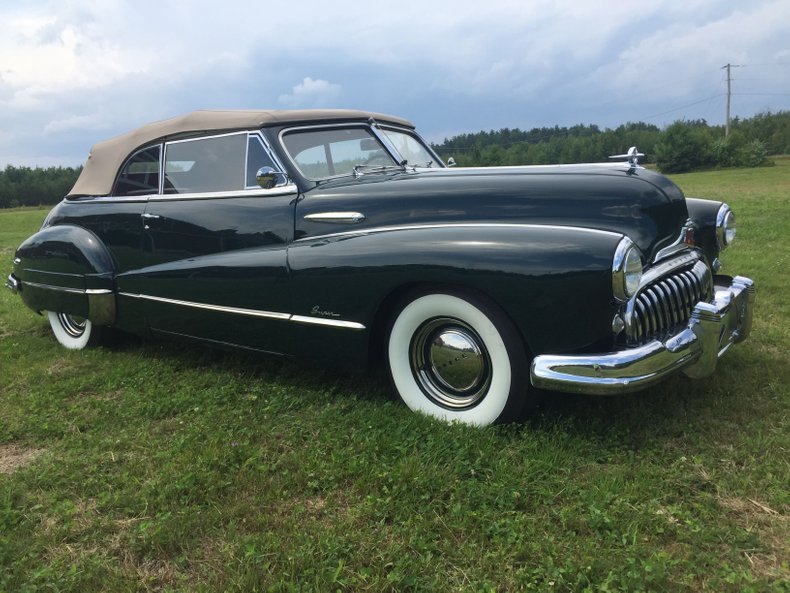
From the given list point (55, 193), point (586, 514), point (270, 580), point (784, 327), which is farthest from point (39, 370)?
point (55, 193)

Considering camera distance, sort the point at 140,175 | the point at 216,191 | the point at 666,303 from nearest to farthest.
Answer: the point at 666,303
the point at 216,191
the point at 140,175

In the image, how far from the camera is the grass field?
2.00 metres

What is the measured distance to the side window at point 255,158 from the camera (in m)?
3.66

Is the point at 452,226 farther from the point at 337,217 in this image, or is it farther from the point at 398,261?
the point at 337,217

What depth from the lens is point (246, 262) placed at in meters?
3.51

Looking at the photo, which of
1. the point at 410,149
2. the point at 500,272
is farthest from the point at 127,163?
the point at 500,272

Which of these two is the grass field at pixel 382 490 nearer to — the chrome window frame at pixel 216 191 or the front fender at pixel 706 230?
the front fender at pixel 706 230

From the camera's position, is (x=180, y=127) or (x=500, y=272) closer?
(x=500, y=272)

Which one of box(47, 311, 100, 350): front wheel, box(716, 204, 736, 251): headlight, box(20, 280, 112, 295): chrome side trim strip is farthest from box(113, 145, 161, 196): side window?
box(716, 204, 736, 251): headlight

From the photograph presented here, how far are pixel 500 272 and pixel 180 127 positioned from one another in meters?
2.56

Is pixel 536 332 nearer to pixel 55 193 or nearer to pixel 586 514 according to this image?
pixel 586 514

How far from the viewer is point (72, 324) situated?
15.8 feet

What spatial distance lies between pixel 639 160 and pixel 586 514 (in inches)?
85.2

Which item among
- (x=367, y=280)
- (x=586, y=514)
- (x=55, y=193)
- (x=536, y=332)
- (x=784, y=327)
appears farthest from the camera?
(x=55, y=193)
